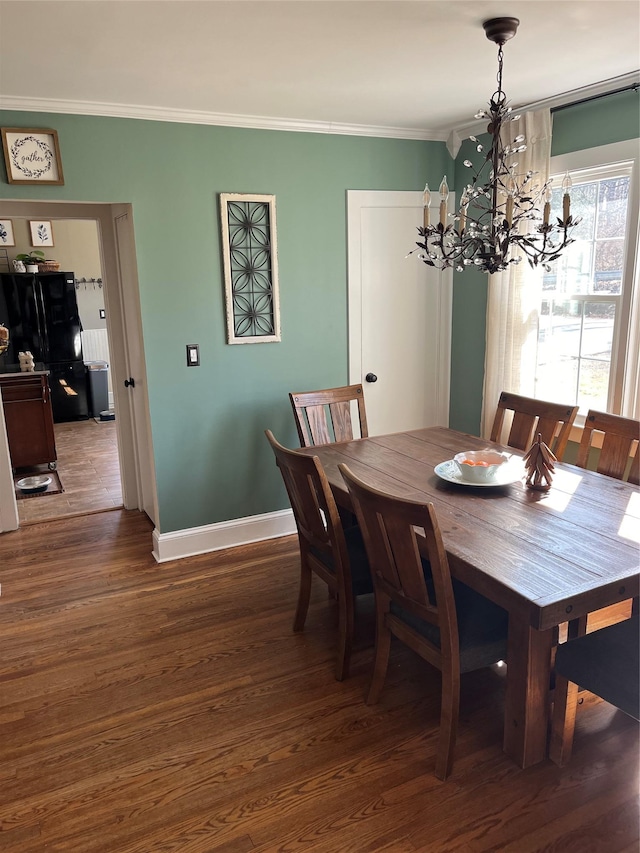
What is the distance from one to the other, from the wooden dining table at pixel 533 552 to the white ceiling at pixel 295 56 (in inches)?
66.8

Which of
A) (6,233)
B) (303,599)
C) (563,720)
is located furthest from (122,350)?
(6,233)

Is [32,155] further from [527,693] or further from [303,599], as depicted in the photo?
[527,693]

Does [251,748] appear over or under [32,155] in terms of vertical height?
under

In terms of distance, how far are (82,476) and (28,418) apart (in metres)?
0.65

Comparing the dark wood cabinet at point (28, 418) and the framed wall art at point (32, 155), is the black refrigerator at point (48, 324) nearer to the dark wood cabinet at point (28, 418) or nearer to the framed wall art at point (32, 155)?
the dark wood cabinet at point (28, 418)

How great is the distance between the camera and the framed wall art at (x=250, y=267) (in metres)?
3.56

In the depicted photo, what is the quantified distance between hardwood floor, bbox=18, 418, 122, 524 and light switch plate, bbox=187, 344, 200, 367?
159 centimetres

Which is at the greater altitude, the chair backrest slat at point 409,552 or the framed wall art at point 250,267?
the framed wall art at point 250,267

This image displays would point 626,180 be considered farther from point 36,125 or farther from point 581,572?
point 36,125

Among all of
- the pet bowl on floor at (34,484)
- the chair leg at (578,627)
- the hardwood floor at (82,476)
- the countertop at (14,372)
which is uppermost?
the countertop at (14,372)

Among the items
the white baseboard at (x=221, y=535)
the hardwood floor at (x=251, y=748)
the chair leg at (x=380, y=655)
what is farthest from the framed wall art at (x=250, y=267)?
the chair leg at (x=380, y=655)

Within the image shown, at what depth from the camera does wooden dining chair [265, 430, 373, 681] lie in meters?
2.41

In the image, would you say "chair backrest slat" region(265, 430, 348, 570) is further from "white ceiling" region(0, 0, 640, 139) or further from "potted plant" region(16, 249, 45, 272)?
"potted plant" region(16, 249, 45, 272)

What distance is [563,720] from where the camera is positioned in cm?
202
